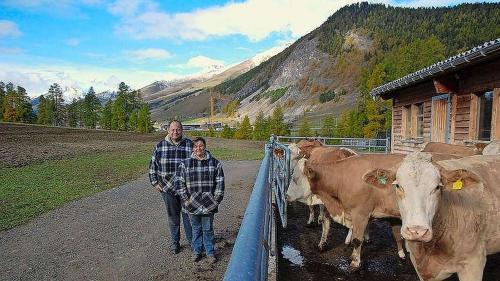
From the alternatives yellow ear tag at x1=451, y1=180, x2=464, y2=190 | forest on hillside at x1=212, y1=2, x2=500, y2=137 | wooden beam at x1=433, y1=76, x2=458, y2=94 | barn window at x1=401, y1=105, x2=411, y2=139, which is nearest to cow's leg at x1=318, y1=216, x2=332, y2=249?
yellow ear tag at x1=451, y1=180, x2=464, y2=190

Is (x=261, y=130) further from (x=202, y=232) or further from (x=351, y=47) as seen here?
(x=351, y=47)

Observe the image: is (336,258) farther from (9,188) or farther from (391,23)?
(391,23)

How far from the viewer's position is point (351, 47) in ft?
537

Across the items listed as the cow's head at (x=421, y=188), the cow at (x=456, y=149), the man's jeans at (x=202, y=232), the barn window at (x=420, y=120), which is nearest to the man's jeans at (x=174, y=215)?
the man's jeans at (x=202, y=232)

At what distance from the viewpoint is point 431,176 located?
347cm

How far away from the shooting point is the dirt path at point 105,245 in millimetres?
5363

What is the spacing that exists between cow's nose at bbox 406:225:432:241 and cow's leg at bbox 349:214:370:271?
250 cm

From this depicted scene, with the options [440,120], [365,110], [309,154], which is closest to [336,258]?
[309,154]

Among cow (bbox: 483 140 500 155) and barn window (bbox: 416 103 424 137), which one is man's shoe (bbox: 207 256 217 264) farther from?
barn window (bbox: 416 103 424 137)

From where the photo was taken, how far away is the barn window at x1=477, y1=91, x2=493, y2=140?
980 centimetres

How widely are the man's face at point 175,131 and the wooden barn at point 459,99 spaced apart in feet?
20.3

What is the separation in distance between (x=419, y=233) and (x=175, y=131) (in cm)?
391

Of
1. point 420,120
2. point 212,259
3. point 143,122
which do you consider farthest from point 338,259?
point 143,122

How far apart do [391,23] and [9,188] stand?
174 m
